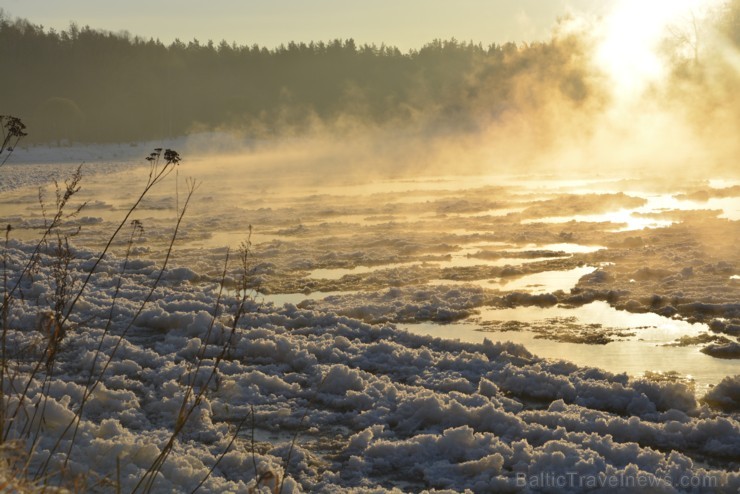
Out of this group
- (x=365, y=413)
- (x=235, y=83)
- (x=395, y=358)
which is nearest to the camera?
(x=365, y=413)

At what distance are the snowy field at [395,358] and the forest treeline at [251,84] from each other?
43.6 m

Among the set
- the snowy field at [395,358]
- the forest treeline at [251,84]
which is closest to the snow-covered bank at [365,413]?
the snowy field at [395,358]

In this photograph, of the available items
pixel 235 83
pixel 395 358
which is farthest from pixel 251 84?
pixel 395 358

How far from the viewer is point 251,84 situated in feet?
266

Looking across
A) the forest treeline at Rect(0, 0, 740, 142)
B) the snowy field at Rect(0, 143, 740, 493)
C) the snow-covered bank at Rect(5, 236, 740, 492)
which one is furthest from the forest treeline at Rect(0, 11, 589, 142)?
the snow-covered bank at Rect(5, 236, 740, 492)

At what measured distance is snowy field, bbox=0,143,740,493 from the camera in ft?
16.4

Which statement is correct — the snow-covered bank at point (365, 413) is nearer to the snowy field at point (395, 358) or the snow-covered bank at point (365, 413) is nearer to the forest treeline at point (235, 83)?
the snowy field at point (395, 358)

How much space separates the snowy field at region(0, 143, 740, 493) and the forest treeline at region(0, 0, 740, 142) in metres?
43.6

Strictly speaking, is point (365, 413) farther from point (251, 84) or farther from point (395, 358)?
point (251, 84)

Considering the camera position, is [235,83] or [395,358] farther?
[235,83]

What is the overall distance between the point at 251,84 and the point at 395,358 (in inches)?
3022

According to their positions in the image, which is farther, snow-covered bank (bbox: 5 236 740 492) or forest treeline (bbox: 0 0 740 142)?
forest treeline (bbox: 0 0 740 142)

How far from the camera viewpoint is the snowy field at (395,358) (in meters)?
5.00

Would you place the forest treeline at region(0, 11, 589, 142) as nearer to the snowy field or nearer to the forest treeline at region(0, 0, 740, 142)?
the forest treeline at region(0, 0, 740, 142)
